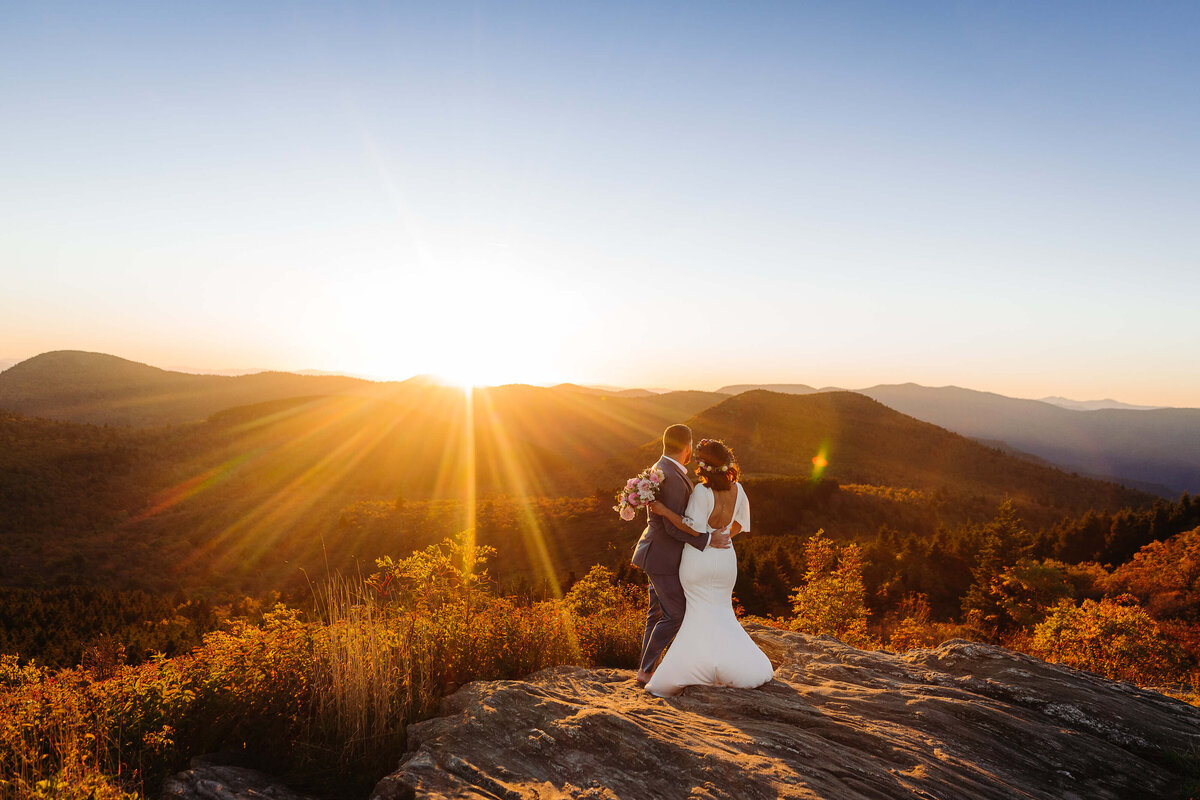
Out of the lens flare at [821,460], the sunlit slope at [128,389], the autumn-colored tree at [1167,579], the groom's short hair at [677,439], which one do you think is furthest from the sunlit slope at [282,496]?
the sunlit slope at [128,389]

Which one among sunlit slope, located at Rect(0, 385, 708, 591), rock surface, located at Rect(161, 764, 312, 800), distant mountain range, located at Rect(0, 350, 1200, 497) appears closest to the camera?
rock surface, located at Rect(161, 764, 312, 800)

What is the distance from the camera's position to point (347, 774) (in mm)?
4375

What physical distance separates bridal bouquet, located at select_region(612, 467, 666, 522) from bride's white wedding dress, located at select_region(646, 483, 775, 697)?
459mm

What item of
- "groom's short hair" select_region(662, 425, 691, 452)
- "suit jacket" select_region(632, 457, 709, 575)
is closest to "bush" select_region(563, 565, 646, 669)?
"suit jacket" select_region(632, 457, 709, 575)

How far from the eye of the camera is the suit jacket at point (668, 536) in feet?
20.0

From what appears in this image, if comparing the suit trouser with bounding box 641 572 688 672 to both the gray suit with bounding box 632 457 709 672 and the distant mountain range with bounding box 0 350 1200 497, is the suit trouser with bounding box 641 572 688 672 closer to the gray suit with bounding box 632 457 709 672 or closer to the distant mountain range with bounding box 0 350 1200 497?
the gray suit with bounding box 632 457 709 672

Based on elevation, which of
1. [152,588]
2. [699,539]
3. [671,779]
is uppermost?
[699,539]

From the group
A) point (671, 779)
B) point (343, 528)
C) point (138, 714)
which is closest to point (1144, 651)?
point (671, 779)

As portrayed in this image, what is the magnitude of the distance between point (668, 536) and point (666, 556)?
0.77 ft

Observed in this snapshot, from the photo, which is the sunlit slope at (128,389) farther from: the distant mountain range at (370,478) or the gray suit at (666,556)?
the gray suit at (666,556)

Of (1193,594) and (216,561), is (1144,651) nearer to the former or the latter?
(1193,594)

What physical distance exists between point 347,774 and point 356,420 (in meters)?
107

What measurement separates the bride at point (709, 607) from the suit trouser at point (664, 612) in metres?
0.08

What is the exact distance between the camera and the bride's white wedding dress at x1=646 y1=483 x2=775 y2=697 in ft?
19.9
